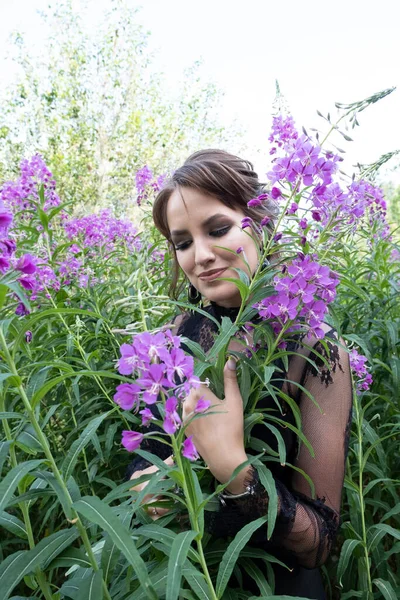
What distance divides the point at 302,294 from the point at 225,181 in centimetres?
62

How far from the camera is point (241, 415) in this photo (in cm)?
127

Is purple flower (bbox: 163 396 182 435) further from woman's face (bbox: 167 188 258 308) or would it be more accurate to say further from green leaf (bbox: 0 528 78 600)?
woman's face (bbox: 167 188 258 308)

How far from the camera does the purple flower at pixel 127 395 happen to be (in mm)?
920

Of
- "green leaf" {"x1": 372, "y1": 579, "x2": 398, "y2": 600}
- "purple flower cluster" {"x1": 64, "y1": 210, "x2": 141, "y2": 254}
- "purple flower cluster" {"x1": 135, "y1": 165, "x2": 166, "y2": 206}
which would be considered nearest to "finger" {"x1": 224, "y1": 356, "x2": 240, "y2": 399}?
"green leaf" {"x1": 372, "y1": 579, "x2": 398, "y2": 600}

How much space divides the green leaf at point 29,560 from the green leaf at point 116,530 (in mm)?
148

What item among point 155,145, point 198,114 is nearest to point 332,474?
point 155,145

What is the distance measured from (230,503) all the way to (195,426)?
23 centimetres

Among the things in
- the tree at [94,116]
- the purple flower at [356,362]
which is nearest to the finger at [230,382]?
the purple flower at [356,362]

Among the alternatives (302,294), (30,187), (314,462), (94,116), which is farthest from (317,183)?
(94,116)

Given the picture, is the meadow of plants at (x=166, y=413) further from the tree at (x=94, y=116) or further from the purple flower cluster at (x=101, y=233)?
the tree at (x=94, y=116)

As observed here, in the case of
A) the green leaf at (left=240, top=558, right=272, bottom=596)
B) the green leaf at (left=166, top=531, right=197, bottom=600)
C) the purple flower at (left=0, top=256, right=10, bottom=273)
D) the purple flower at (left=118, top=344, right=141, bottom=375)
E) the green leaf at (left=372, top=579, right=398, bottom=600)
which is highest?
the purple flower at (left=0, top=256, right=10, bottom=273)

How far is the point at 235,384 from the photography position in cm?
127

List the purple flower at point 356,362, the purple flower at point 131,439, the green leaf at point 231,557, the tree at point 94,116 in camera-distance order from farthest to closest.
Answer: the tree at point 94,116 → the purple flower at point 356,362 → the green leaf at point 231,557 → the purple flower at point 131,439

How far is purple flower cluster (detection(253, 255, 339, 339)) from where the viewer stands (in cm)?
127
